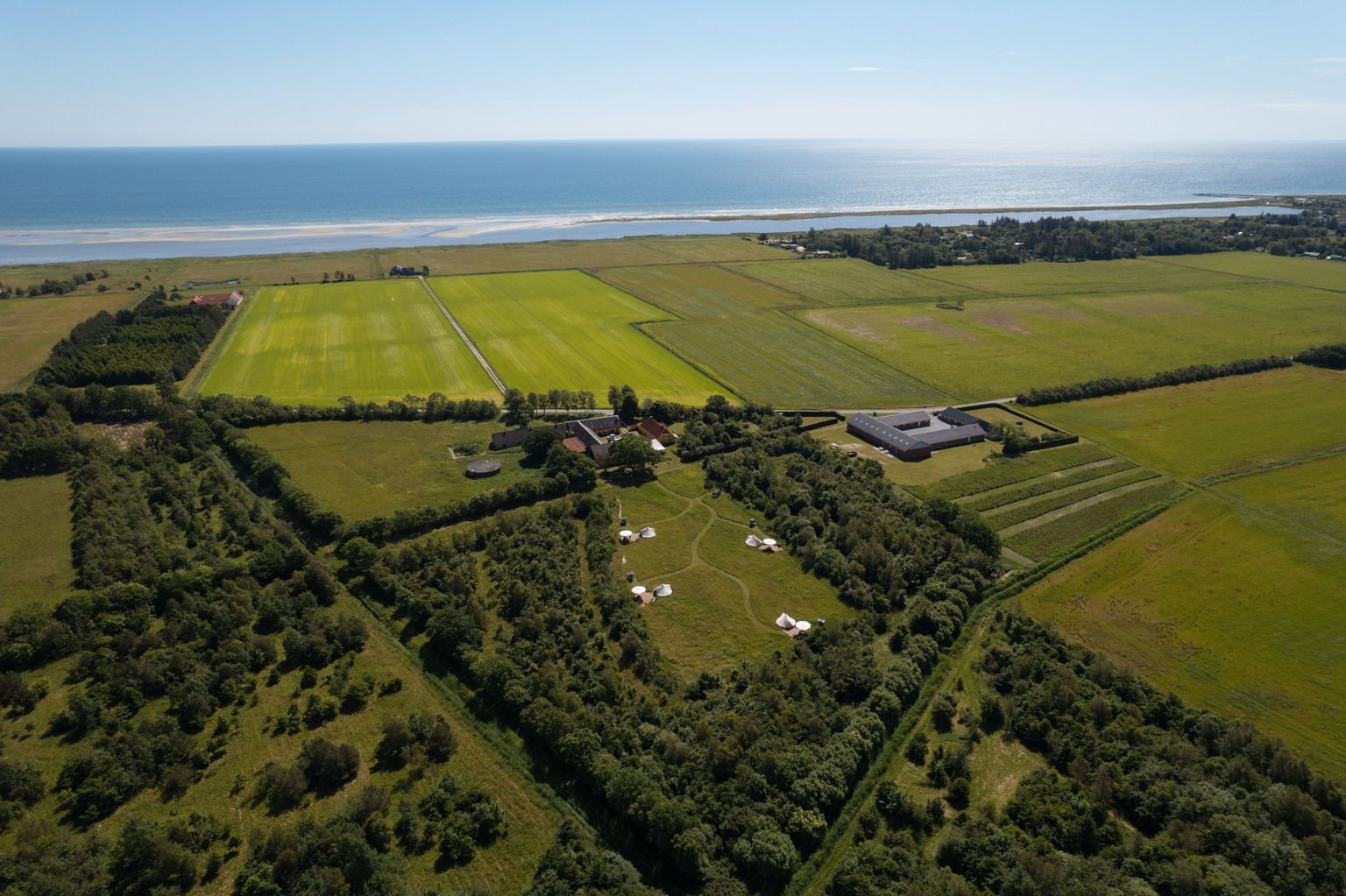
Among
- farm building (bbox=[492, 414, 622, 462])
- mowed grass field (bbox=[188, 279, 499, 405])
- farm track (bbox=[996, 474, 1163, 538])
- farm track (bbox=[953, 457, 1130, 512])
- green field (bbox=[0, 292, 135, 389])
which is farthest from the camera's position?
green field (bbox=[0, 292, 135, 389])

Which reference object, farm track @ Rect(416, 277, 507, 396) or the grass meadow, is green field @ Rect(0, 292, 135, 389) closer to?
the grass meadow

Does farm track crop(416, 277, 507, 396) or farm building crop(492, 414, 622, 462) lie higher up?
farm track crop(416, 277, 507, 396)

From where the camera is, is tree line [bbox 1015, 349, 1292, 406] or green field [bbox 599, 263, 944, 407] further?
green field [bbox 599, 263, 944, 407]

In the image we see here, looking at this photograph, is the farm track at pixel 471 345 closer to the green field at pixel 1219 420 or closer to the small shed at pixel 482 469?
the small shed at pixel 482 469

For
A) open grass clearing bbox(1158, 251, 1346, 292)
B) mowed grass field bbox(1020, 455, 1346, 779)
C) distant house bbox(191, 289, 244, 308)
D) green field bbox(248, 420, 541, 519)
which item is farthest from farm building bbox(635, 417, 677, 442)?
open grass clearing bbox(1158, 251, 1346, 292)

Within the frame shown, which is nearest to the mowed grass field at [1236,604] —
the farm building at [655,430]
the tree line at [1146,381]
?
the tree line at [1146,381]

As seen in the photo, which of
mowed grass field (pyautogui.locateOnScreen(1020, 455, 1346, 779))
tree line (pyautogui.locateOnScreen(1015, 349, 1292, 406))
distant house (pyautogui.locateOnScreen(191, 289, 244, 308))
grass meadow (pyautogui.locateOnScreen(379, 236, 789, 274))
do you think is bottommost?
mowed grass field (pyautogui.locateOnScreen(1020, 455, 1346, 779))

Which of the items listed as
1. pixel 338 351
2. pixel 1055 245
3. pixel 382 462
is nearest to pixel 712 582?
pixel 382 462
